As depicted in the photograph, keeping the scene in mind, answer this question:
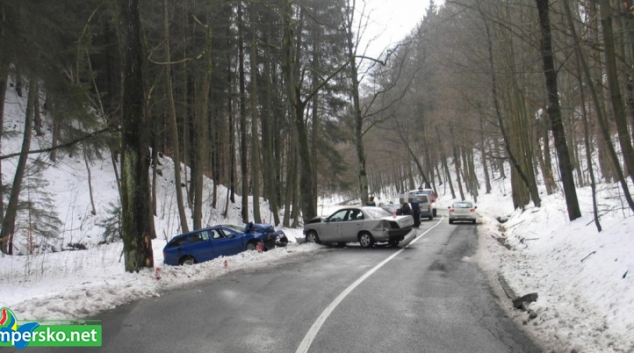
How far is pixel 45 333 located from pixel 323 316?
3757mm

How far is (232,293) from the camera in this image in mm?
7965

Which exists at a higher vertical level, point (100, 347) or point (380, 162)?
point (380, 162)

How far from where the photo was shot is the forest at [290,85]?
9.70m

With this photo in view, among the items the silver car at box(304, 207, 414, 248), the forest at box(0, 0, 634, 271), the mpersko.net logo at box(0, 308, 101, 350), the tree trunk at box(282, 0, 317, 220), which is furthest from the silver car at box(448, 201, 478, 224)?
the mpersko.net logo at box(0, 308, 101, 350)

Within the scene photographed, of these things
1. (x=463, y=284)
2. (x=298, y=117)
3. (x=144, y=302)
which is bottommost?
(x=463, y=284)

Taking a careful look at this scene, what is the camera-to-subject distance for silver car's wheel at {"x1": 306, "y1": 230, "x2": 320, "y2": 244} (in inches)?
660

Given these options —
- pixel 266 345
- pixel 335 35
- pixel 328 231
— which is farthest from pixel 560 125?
pixel 335 35

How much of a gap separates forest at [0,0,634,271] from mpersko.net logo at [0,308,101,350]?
3.63m

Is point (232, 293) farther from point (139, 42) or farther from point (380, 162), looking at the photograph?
point (380, 162)

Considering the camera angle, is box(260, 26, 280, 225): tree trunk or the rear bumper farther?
box(260, 26, 280, 225): tree trunk

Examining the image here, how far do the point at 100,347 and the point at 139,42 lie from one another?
7.14m

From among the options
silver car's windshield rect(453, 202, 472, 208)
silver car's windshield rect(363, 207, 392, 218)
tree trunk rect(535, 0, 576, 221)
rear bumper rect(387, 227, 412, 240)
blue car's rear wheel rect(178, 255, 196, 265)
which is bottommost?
blue car's rear wheel rect(178, 255, 196, 265)

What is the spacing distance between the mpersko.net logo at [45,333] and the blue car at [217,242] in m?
9.27

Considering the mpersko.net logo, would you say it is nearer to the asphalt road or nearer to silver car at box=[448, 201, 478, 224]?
the asphalt road
